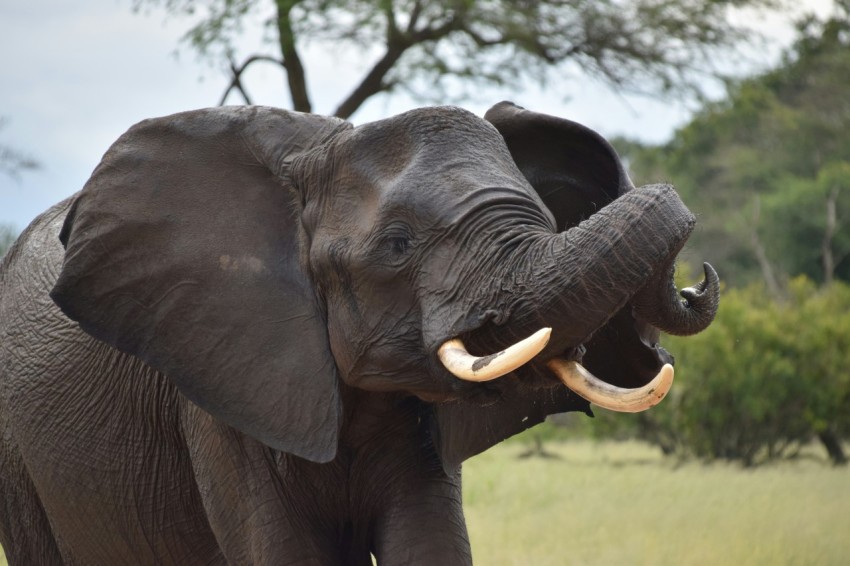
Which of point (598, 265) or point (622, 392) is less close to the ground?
point (598, 265)

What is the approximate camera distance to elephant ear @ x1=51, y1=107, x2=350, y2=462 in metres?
4.19

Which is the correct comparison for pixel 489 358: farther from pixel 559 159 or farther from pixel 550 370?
pixel 559 159

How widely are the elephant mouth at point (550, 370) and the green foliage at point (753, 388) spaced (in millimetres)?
11372

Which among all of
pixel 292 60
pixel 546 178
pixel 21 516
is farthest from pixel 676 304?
pixel 292 60

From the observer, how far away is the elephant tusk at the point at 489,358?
3441 mm

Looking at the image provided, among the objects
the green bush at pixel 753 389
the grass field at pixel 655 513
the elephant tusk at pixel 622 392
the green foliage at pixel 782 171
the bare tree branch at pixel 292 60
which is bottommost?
the green foliage at pixel 782 171

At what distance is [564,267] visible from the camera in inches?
140

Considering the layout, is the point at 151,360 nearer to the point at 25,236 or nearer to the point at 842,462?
the point at 25,236

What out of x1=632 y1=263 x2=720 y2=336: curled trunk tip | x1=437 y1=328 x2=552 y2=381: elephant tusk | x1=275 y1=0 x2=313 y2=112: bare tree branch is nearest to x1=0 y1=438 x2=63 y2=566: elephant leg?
x1=437 y1=328 x2=552 y2=381: elephant tusk

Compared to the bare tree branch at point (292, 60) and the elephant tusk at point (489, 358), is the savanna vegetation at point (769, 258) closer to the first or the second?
the bare tree branch at point (292, 60)

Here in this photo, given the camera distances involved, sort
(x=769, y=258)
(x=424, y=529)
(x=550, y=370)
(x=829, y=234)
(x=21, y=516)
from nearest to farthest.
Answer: (x=550, y=370) → (x=424, y=529) → (x=21, y=516) → (x=829, y=234) → (x=769, y=258)

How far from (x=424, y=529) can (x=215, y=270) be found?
3.12 ft

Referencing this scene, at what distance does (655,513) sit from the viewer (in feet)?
37.1

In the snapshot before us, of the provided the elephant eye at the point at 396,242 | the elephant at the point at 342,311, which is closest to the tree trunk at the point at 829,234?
the elephant at the point at 342,311
